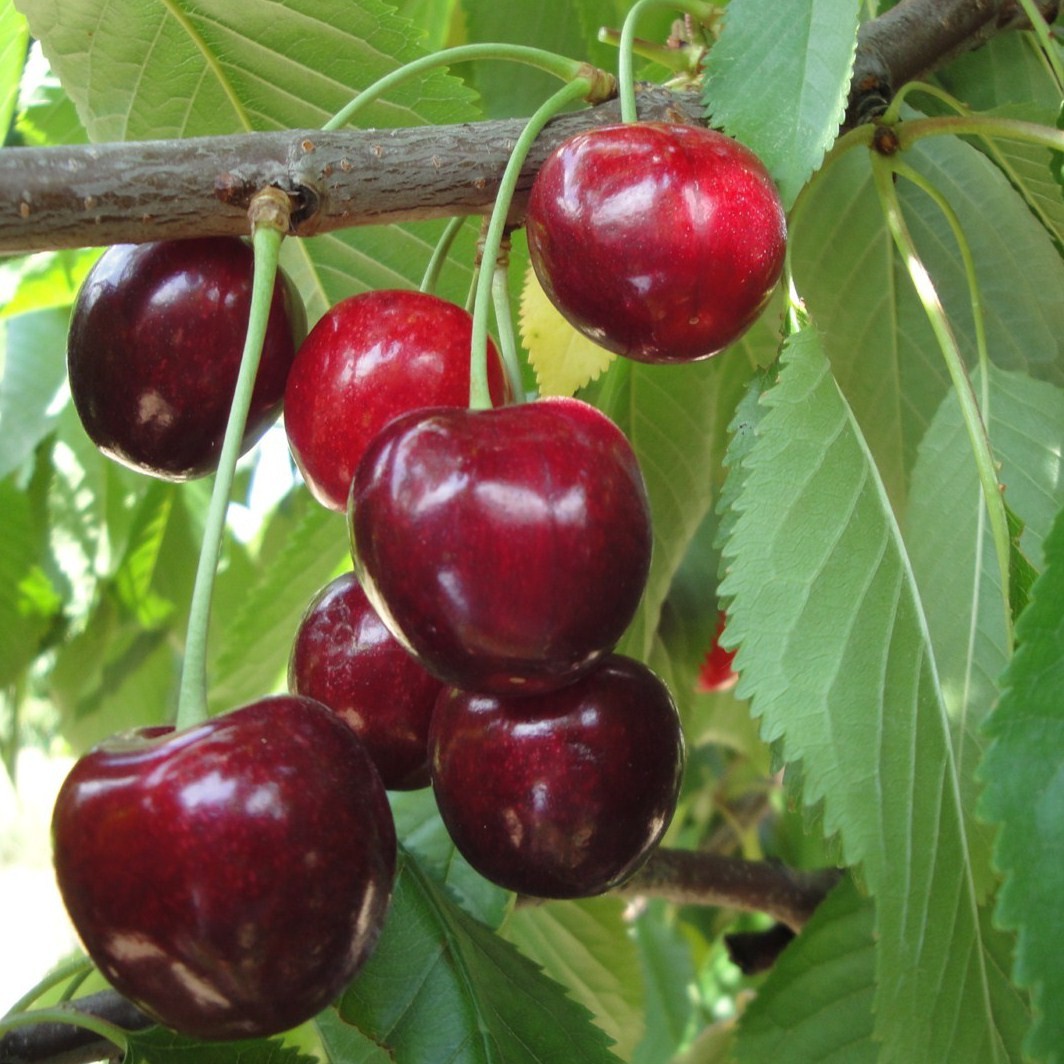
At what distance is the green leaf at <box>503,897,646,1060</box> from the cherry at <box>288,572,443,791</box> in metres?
0.97

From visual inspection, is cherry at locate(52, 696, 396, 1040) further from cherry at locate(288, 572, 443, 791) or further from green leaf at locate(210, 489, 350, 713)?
green leaf at locate(210, 489, 350, 713)

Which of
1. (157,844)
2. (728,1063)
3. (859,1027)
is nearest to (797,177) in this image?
(157,844)

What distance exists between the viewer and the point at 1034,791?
0.67 metres

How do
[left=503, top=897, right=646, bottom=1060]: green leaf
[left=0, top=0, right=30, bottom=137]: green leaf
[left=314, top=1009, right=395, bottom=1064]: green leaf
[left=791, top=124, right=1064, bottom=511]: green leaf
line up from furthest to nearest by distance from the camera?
[left=503, top=897, right=646, bottom=1060]: green leaf
[left=0, top=0, right=30, bottom=137]: green leaf
[left=791, top=124, right=1064, bottom=511]: green leaf
[left=314, top=1009, right=395, bottom=1064]: green leaf

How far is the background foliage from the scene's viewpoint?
0.82 metres

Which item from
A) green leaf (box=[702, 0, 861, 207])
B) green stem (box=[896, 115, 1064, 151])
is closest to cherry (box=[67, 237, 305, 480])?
green leaf (box=[702, 0, 861, 207])

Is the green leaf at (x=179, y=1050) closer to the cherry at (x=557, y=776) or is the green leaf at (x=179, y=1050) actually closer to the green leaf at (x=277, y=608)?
the cherry at (x=557, y=776)

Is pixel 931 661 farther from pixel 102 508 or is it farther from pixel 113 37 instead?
pixel 102 508

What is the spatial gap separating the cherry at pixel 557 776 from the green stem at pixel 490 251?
20 cm

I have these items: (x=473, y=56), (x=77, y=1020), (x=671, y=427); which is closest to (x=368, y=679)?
(x=77, y=1020)

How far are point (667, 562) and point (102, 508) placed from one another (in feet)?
3.50

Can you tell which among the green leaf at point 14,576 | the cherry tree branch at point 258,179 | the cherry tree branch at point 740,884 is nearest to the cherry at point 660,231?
the cherry tree branch at point 258,179

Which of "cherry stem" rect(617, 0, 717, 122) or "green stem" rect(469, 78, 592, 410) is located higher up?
"cherry stem" rect(617, 0, 717, 122)

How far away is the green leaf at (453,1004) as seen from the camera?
99cm
